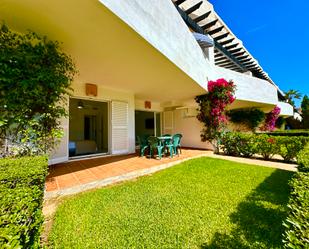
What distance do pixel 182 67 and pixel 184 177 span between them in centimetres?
324

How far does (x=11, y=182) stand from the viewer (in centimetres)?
175

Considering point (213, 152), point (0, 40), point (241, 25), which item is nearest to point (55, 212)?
point (0, 40)

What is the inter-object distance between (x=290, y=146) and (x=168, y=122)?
6370mm

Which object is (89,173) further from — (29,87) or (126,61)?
(126,61)

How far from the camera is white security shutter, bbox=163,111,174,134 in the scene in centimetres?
1055

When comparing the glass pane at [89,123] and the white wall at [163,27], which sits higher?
the white wall at [163,27]

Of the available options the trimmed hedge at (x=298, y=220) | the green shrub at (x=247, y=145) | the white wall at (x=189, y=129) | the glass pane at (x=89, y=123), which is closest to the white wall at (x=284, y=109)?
the green shrub at (x=247, y=145)

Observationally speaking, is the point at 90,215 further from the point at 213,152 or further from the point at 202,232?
the point at 213,152

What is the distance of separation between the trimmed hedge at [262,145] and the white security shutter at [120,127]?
4.93 metres

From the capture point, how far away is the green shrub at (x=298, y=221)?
0.92m

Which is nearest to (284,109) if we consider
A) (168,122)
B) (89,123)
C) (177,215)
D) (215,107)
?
(215,107)

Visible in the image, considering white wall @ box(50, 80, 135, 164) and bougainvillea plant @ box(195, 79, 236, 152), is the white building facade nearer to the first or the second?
white wall @ box(50, 80, 135, 164)

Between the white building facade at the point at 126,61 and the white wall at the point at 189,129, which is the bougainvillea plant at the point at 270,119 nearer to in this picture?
the white building facade at the point at 126,61

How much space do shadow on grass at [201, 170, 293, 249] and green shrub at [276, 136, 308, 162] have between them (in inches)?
135
